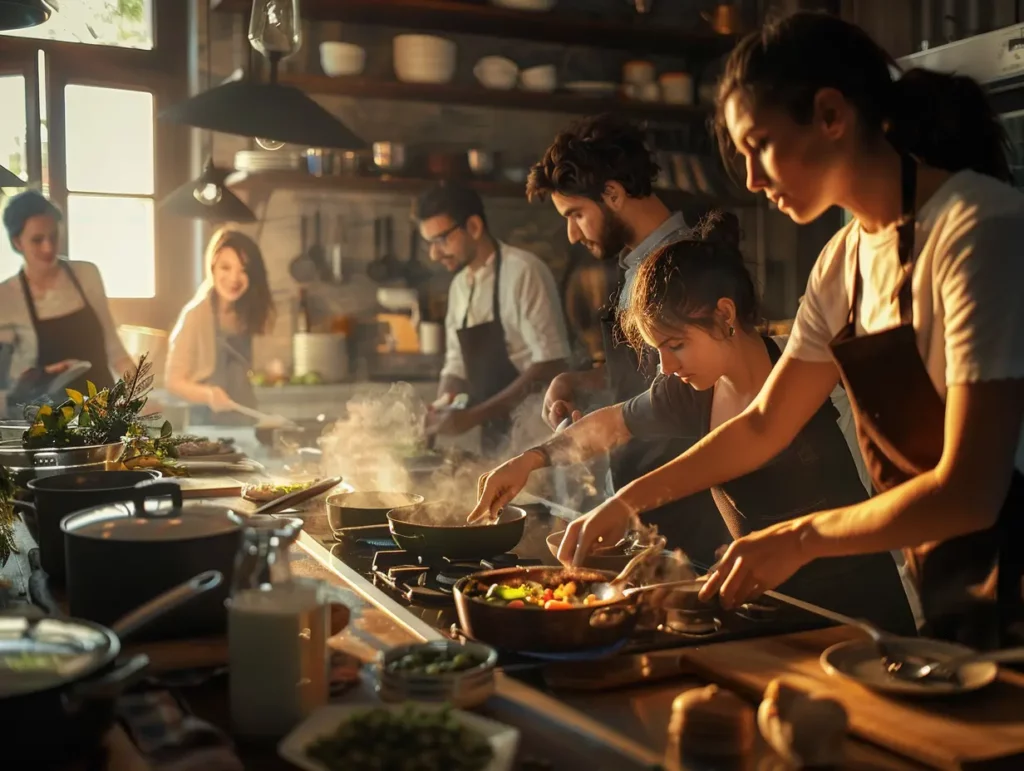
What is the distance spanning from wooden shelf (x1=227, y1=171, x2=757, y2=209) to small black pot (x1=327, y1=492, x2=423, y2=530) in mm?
2929

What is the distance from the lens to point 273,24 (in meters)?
2.32

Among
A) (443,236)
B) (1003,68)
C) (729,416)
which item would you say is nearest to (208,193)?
(443,236)

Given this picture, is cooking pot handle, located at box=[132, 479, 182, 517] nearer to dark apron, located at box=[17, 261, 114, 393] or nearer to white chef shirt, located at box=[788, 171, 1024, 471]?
white chef shirt, located at box=[788, 171, 1024, 471]

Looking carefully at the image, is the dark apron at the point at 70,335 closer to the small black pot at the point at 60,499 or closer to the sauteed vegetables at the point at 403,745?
the small black pot at the point at 60,499

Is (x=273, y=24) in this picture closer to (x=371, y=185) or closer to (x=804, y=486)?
(x=804, y=486)

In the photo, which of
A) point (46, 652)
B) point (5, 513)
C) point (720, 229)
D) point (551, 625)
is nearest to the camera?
point (46, 652)

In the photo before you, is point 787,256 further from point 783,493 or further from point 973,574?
point 973,574

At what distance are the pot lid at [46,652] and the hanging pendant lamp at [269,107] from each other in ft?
4.23

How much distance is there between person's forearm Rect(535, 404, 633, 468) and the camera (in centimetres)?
240

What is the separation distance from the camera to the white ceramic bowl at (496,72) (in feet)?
17.4

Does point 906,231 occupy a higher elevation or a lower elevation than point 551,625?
higher

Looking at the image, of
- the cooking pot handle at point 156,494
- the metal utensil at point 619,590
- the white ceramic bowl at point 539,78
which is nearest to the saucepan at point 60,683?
the cooking pot handle at point 156,494

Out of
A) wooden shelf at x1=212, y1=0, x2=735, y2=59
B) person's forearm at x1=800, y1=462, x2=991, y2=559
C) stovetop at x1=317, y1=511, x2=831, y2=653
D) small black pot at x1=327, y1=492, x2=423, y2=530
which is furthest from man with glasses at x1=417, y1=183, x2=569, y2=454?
person's forearm at x1=800, y1=462, x2=991, y2=559

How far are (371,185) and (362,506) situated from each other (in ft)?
10.6
